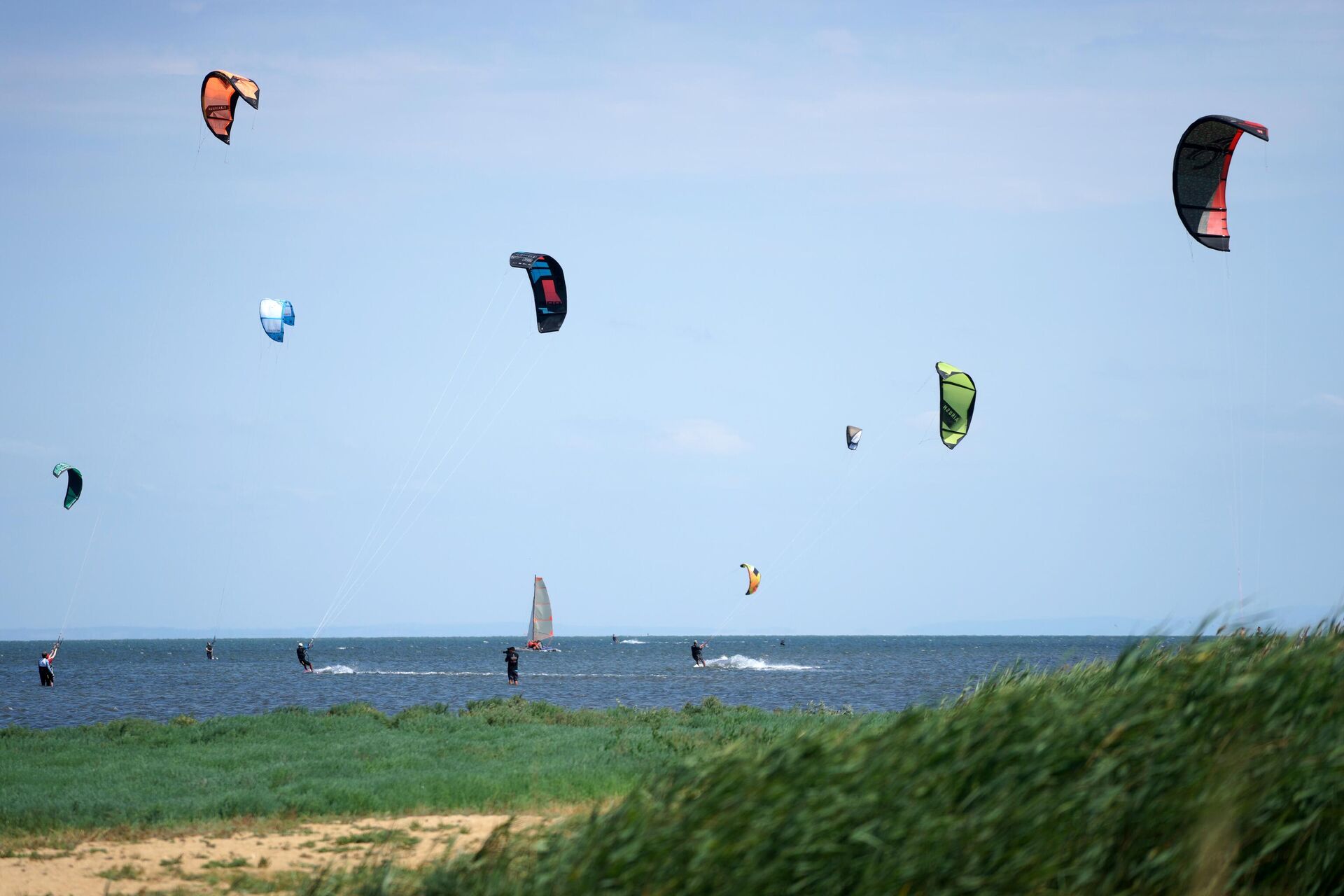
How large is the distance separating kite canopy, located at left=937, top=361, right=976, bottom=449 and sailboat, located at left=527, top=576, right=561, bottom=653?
1450 inches

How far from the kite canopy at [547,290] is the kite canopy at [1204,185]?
12.6m

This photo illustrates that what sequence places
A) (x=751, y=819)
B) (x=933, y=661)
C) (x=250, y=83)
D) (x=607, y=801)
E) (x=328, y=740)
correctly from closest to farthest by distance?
1. (x=751, y=819)
2. (x=607, y=801)
3. (x=328, y=740)
4. (x=250, y=83)
5. (x=933, y=661)

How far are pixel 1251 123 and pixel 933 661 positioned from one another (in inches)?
3117

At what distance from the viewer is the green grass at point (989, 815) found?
6730 millimetres

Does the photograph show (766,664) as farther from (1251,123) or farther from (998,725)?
(998,725)

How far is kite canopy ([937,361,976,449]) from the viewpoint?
30.3m

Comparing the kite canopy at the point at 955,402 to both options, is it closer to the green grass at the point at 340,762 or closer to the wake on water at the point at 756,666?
the green grass at the point at 340,762

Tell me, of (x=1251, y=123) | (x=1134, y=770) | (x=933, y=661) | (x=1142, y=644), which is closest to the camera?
(x=1134, y=770)

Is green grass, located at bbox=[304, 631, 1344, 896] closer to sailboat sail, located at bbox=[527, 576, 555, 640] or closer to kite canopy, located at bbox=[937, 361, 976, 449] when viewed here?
kite canopy, located at bbox=[937, 361, 976, 449]

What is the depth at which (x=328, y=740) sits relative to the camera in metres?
21.2

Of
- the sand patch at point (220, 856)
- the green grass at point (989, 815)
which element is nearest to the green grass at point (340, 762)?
the sand patch at point (220, 856)

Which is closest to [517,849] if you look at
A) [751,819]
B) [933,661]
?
[751,819]

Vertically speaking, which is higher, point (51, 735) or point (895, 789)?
point (895, 789)

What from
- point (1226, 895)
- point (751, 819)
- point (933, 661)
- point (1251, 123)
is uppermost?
point (1251, 123)
